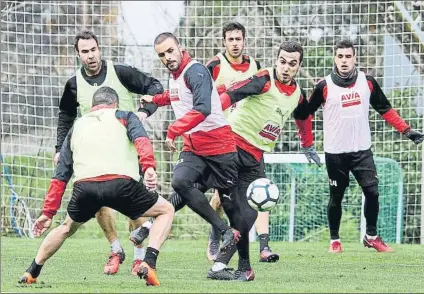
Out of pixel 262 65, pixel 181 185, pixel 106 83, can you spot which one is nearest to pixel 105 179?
pixel 181 185

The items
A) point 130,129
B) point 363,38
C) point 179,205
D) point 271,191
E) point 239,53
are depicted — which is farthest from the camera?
point 363,38

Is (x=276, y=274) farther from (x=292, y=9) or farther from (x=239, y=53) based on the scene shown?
(x=292, y=9)

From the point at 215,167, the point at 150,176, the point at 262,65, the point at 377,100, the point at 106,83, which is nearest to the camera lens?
the point at 150,176

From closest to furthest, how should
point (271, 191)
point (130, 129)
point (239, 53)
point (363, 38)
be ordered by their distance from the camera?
point (130, 129)
point (271, 191)
point (239, 53)
point (363, 38)

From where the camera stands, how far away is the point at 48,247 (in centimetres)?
863

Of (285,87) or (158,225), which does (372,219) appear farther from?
(158,225)

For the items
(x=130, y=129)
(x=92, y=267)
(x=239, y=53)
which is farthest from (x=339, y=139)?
(x=130, y=129)

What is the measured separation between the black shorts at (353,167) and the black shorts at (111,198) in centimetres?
412

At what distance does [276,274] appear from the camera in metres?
9.88

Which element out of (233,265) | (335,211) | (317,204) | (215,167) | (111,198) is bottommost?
(317,204)

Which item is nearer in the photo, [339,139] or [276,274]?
[276,274]

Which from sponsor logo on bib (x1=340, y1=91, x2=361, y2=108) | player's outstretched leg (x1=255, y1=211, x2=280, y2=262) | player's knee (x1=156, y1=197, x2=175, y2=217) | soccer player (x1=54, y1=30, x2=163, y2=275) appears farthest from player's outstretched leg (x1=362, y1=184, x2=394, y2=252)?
player's knee (x1=156, y1=197, x2=175, y2=217)

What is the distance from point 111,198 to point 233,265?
244 cm

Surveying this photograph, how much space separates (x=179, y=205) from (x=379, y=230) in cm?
639
